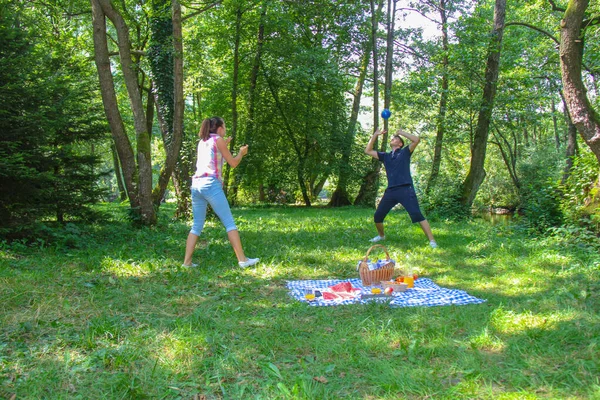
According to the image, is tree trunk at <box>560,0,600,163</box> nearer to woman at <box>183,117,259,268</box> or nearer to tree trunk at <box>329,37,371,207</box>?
woman at <box>183,117,259,268</box>

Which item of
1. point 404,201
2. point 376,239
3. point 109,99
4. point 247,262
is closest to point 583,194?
point 404,201

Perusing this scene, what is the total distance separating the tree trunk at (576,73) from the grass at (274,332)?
1.96 m

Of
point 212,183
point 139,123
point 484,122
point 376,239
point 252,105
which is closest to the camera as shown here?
point 212,183

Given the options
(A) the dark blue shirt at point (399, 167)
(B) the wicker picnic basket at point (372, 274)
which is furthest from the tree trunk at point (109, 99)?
(B) the wicker picnic basket at point (372, 274)

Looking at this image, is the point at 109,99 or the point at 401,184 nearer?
the point at 401,184

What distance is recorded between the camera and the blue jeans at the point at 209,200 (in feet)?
19.0

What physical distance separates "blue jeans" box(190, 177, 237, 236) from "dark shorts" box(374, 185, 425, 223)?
2916 millimetres

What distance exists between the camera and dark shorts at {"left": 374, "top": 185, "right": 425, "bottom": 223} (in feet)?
24.1

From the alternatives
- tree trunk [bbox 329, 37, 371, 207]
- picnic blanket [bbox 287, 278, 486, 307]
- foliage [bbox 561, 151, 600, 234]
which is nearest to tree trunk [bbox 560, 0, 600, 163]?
foliage [bbox 561, 151, 600, 234]

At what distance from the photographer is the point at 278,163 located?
20609 mm

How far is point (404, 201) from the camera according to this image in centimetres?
745

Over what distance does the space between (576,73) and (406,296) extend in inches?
202

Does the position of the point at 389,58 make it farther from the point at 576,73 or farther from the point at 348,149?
the point at 576,73

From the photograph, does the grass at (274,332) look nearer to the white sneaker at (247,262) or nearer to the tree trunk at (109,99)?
the white sneaker at (247,262)
